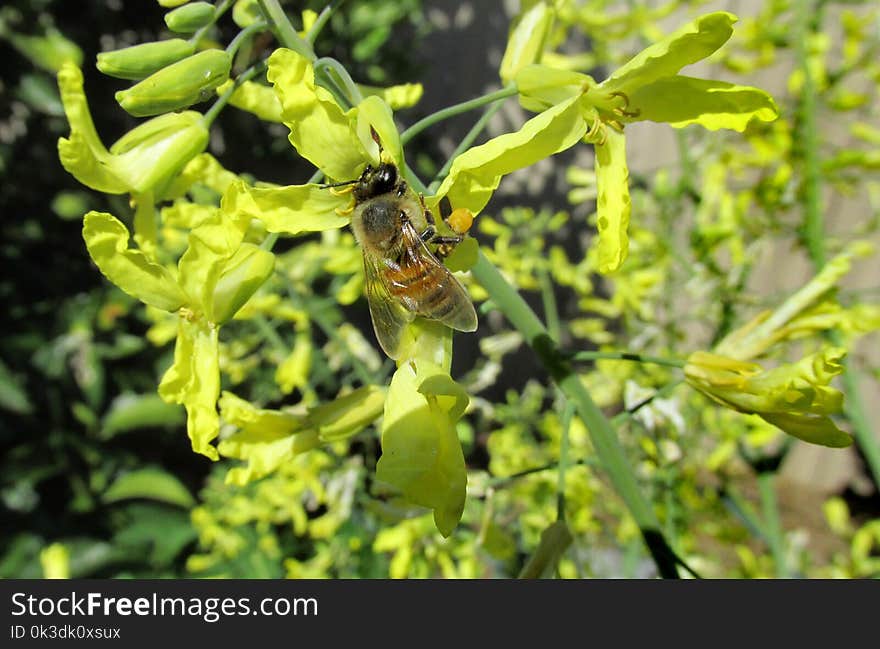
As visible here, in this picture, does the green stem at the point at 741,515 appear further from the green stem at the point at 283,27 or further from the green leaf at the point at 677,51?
the green stem at the point at 283,27

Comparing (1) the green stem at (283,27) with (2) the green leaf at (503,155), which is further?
(1) the green stem at (283,27)


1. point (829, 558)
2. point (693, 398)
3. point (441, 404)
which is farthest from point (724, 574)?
point (441, 404)

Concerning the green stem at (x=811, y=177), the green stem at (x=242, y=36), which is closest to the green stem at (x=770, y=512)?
the green stem at (x=811, y=177)

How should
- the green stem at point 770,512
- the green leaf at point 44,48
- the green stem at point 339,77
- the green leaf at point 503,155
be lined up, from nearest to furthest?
the green leaf at point 503,155 → the green stem at point 339,77 → the green stem at point 770,512 → the green leaf at point 44,48

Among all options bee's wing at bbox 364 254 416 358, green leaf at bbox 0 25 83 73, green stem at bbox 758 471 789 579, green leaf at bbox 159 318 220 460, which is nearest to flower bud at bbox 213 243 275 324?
green leaf at bbox 159 318 220 460

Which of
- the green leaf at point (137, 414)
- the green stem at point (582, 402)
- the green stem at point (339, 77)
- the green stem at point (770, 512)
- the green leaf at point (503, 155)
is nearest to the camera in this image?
the green leaf at point (503, 155)

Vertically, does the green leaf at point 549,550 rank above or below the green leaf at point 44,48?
below
